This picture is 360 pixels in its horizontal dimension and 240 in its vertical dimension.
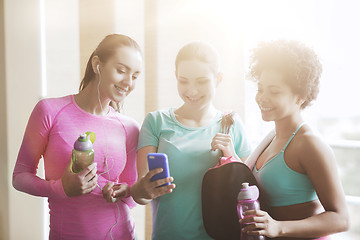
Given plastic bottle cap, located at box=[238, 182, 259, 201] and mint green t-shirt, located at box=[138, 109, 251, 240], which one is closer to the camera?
plastic bottle cap, located at box=[238, 182, 259, 201]

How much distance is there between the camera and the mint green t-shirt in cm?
107

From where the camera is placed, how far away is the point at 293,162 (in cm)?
94

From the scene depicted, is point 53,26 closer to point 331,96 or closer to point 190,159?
point 190,159

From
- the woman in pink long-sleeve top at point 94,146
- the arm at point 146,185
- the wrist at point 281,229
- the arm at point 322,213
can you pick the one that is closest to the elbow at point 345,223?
the arm at point 322,213

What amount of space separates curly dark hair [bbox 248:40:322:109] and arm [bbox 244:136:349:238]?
0.16 meters

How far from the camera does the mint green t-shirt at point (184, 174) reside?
1073mm

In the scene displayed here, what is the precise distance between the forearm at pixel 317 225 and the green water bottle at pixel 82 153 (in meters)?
0.54

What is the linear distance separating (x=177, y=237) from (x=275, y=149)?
391 mm

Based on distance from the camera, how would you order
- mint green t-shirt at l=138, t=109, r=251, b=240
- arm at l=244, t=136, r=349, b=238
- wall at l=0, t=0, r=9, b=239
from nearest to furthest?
1. arm at l=244, t=136, r=349, b=238
2. mint green t-shirt at l=138, t=109, r=251, b=240
3. wall at l=0, t=0, r=9, b=239

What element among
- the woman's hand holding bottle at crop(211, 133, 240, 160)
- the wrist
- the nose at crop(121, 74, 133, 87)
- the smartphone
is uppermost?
the nose at crop(121, 74, 133, 87)

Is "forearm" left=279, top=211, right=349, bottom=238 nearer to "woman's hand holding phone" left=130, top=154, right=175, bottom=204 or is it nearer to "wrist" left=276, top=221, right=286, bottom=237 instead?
"wrist" left=276, top=221, right=286, bottom=237

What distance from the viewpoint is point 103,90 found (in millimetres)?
1124

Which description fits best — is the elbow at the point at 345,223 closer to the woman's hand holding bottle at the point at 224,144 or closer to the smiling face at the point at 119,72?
the woman's hand holding bottle at the point at 224,144

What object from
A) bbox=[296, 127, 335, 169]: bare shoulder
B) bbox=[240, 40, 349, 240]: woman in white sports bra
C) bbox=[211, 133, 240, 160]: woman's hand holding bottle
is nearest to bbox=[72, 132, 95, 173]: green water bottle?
bbox=[211, 133, 240, 160]: woman's hand holding bottle
